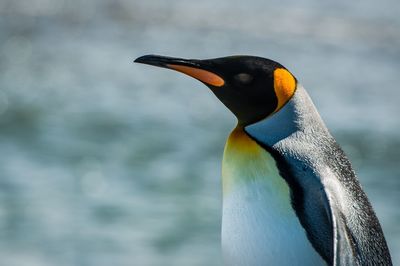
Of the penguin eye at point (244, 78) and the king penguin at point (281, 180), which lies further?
the penguin eye at point (244, 78)

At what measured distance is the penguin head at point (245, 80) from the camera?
9.49 ft

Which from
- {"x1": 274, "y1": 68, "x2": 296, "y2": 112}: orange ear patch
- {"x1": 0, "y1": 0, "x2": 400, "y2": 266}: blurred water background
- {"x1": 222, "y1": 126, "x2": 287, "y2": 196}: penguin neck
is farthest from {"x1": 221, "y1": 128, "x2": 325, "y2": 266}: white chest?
{"x1": 0, "y1": 0, "x2": 400, "y2": 266}: blurred water background

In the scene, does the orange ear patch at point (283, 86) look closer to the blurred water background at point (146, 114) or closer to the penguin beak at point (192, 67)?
the penguin beak at point (192, 67)

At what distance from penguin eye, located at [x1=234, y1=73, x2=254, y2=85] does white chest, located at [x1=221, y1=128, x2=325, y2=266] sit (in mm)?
156

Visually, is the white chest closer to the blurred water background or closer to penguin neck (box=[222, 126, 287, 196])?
penguin neck (box=[222, 126, 287, 196])

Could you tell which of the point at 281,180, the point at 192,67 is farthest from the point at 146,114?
the point at 281,180

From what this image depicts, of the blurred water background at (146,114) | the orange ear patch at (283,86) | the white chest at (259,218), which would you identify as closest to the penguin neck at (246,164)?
the white chest at (259,218)

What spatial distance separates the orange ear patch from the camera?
288 cm

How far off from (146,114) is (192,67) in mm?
7545

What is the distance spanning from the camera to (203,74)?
296 centimetres

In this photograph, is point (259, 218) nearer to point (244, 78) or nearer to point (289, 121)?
point (289, 121)

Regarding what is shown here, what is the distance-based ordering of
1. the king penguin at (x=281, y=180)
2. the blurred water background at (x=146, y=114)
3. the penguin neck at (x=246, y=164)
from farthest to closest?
the blurred water background at (x=146, y=114), the penguin neck at (x=246, y=164), the king penguin at (x=281, y=180)

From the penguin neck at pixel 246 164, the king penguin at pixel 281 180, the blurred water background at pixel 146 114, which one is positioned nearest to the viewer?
the king penguin at pixel 281 180

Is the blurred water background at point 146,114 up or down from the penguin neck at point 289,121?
up
